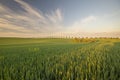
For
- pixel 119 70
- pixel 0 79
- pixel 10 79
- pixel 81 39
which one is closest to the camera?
pixel 10 79

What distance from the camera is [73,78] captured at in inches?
79.3

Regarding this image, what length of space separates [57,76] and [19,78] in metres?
0.52

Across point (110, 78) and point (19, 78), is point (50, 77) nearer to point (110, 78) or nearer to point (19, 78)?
point (19, 78)

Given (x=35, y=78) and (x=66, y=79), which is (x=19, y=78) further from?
(x=66, y=79)

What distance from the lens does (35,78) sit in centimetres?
189

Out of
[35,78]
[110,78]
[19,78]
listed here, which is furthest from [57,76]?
[110,78]

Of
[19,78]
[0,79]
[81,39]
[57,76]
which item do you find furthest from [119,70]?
[81,39]

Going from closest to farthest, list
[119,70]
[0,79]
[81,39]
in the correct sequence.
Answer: [0,79]
[119,70]
[81,39]

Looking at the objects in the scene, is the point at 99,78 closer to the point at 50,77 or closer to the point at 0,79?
the point at 50,77

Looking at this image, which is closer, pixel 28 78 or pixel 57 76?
pixel 28 78

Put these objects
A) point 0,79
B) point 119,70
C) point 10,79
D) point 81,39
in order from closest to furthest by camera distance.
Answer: point 10,79, point 0,79, point 119,70, point 81,39

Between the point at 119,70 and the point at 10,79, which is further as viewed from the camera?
the point at 119,70

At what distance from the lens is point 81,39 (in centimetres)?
3173

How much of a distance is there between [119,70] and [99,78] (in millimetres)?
721
